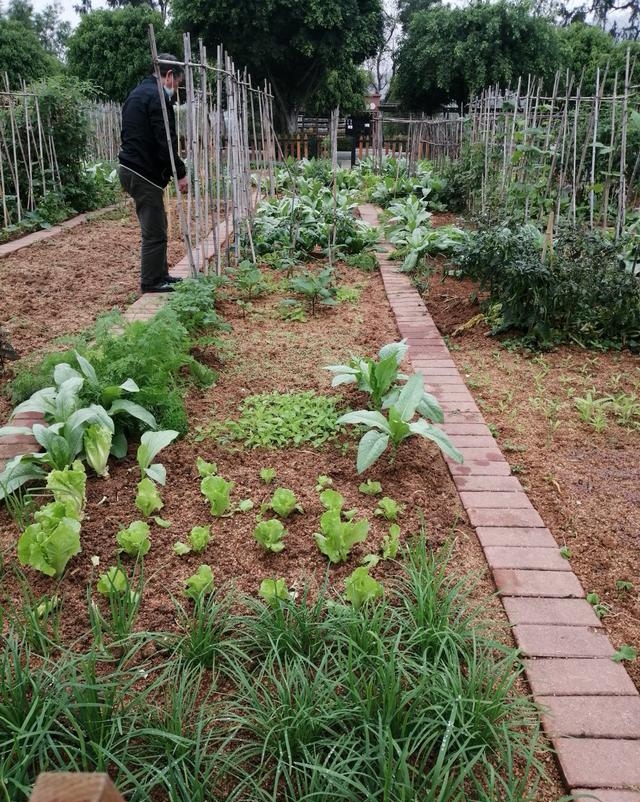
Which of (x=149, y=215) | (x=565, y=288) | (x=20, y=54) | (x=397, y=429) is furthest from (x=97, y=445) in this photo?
(x=20, y=54)

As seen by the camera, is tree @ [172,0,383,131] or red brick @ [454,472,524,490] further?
tree @ [172,0,383,131]

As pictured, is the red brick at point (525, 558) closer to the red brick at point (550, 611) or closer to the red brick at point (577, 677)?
the red brick at point (550, 611)

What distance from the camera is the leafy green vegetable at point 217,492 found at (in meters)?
2.59

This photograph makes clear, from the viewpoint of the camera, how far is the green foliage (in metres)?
3.22

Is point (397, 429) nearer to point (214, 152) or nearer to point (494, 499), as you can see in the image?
point (494, 499)

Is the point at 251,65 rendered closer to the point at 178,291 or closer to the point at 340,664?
the point at 178,291

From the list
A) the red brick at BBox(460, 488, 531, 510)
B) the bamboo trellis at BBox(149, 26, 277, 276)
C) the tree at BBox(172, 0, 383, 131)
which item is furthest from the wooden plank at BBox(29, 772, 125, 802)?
the tree at BBox(172, 0, 383, 131)

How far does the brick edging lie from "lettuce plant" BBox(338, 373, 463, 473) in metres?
5.81

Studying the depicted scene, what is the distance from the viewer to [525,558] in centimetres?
240

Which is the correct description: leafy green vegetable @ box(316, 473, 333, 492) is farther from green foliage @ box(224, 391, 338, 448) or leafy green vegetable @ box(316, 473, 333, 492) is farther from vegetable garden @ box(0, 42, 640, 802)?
green foliage @ box(224, 391, 338, 448)

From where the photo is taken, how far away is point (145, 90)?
528cm

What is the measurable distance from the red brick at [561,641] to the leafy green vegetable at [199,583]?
0.96 metres

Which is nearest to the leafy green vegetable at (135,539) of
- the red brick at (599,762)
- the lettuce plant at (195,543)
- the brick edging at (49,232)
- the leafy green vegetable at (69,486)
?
the lettuce plant at (195,543)

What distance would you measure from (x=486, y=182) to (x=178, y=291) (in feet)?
15.2
